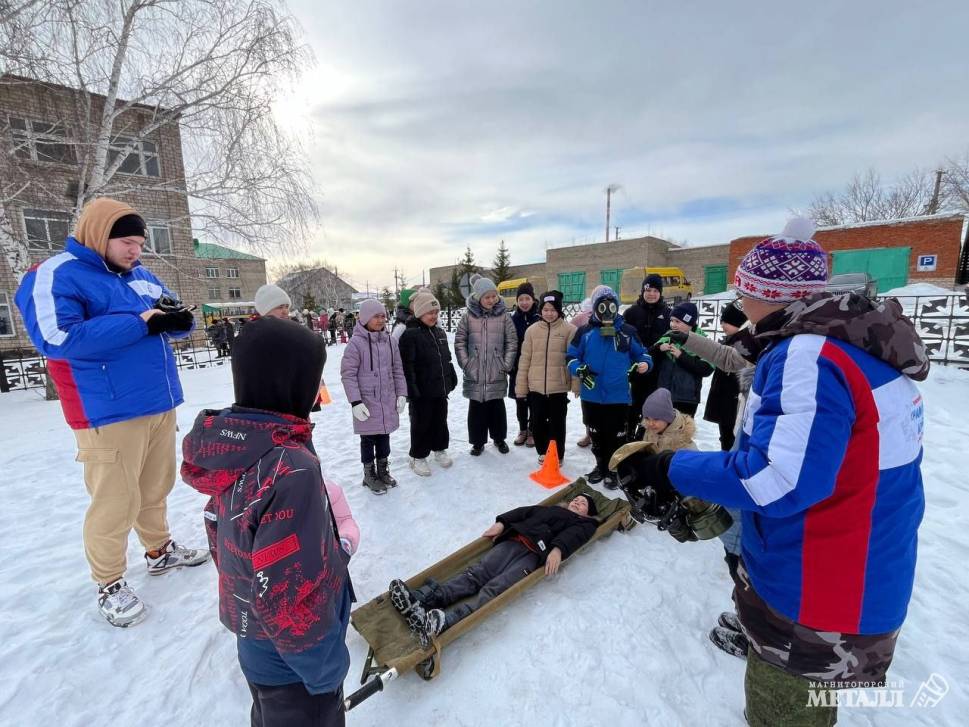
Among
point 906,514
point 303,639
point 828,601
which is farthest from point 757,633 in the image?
point 303,639

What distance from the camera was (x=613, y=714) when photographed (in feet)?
6.37

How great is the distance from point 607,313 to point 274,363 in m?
3.35

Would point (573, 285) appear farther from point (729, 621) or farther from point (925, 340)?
point (729, 621)

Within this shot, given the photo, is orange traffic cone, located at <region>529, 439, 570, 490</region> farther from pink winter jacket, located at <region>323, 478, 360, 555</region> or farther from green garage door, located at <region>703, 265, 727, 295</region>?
green garage door, located at <region>703, 265, 727, 295</region>

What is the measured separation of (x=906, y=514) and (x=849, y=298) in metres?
0.69

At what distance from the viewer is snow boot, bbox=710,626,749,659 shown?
7.27ft

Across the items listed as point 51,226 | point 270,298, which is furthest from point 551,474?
point 51,226

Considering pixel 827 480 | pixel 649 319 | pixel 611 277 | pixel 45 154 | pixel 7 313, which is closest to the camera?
pixel 827 480

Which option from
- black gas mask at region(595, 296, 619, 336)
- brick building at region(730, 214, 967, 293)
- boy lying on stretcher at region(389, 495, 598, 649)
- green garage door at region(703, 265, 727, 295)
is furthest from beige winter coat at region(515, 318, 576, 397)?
green garage door at region(703, 265, 727, 295)

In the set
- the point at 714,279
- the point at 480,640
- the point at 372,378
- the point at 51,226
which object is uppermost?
the point at 51,226

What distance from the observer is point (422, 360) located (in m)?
4.48

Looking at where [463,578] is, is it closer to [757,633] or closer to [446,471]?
[757,633]

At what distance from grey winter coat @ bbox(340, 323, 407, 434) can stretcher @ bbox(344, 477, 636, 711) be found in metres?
1.72

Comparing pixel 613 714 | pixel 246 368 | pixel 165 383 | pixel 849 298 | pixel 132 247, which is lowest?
pixel 613 714
